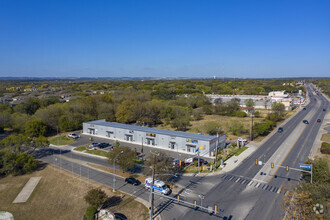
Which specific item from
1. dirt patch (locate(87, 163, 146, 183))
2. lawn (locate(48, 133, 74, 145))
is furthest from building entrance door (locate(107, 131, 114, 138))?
dirt patch (locate(87, 163, 146, 183))

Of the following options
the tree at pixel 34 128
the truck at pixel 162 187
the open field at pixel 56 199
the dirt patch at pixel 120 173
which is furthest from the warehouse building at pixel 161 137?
the open field at pixel 56 199

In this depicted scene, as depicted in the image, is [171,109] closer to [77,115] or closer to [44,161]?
[77,115]

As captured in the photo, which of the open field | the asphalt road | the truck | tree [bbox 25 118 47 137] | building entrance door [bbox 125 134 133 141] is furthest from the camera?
tree [bbox 25 118 47 137]

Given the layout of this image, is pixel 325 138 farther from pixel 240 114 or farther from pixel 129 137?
pixel 129 137

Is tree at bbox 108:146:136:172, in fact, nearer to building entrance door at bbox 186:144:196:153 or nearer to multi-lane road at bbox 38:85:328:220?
multi-lane road at bbox 38:85:328:220

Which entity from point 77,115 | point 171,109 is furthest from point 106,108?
point 171,109

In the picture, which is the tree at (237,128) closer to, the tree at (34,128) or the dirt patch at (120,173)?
the dirt patch at (120,173)
